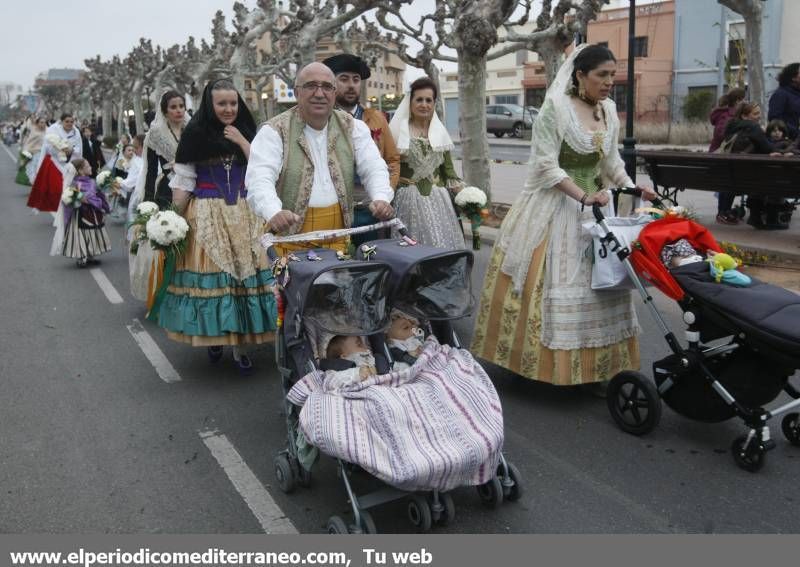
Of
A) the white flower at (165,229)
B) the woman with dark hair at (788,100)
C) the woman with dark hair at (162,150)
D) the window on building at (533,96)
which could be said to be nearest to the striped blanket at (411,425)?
the white flower at (165,229)

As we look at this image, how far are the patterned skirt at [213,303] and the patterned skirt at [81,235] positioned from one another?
5225 millimetres

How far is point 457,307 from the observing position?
13.0 ft

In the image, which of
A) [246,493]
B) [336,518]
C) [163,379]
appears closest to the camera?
[336,518]

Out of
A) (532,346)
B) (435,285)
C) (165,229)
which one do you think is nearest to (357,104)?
(165,229)

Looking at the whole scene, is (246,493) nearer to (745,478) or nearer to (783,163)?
(745,478)

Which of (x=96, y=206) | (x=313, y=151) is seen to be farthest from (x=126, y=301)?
(x=313, y=151)

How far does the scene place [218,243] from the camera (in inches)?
220

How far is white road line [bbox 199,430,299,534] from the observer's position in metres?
3.64

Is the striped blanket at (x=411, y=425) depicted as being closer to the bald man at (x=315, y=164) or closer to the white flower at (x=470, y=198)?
the bald man at (x=315, y=164)

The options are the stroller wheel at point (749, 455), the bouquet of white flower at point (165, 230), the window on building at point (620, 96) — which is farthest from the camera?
the window on building at point (620, 96)

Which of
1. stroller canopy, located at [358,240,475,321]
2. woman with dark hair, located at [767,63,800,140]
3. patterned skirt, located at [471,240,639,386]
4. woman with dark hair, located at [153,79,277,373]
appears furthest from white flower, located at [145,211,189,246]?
woman with dark hair, located at [767,63,800,140]

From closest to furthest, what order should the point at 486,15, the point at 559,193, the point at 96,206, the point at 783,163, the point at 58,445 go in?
the point at 58,445 < the point at 559,193 < the point at 783,163 < the point at 96,206 < the point at 486,15

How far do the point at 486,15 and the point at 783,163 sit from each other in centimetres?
461

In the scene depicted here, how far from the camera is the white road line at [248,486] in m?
3.64
